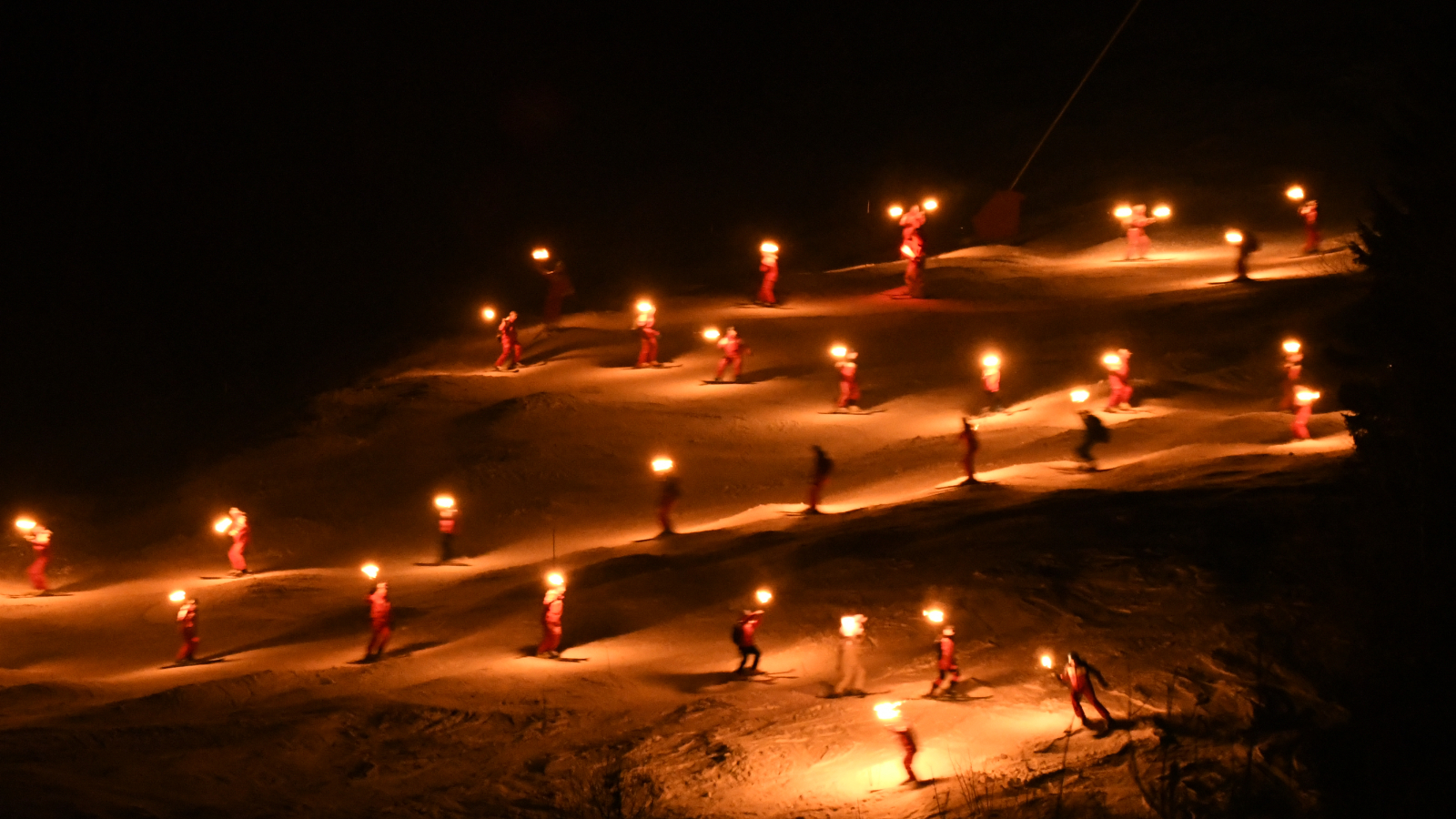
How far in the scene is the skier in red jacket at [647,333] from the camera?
26.1 metres

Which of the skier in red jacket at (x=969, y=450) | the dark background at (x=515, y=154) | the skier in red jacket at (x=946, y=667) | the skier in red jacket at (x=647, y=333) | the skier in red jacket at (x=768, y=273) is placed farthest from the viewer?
the dark background at (x=515, y=154)

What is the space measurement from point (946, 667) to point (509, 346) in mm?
16558

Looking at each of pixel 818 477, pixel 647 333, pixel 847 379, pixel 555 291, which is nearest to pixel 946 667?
pixel 818 477

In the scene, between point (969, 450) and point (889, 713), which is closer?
point (889, 713)

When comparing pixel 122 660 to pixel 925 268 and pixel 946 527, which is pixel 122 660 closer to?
pixel 946 527

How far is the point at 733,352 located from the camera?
2516 centimetres

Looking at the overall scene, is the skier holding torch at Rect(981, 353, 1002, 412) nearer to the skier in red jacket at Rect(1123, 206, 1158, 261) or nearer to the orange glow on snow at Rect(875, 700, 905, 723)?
the skier in red jacket at Rect(1123, 206, 1158, 261)

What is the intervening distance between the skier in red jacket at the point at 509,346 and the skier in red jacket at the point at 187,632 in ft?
37.7

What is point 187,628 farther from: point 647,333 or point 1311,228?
point 1311,228

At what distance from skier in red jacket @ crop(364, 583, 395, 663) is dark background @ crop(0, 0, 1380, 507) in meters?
13.1

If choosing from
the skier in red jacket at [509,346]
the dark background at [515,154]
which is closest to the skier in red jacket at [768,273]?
the dark background at [515,154]

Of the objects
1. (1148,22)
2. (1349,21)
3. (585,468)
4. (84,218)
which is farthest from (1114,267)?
(84,218)

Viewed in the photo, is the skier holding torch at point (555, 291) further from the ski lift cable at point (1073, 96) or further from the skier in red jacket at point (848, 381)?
the ski lift cable at point (1073, 96)

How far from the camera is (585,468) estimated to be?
22406mm
